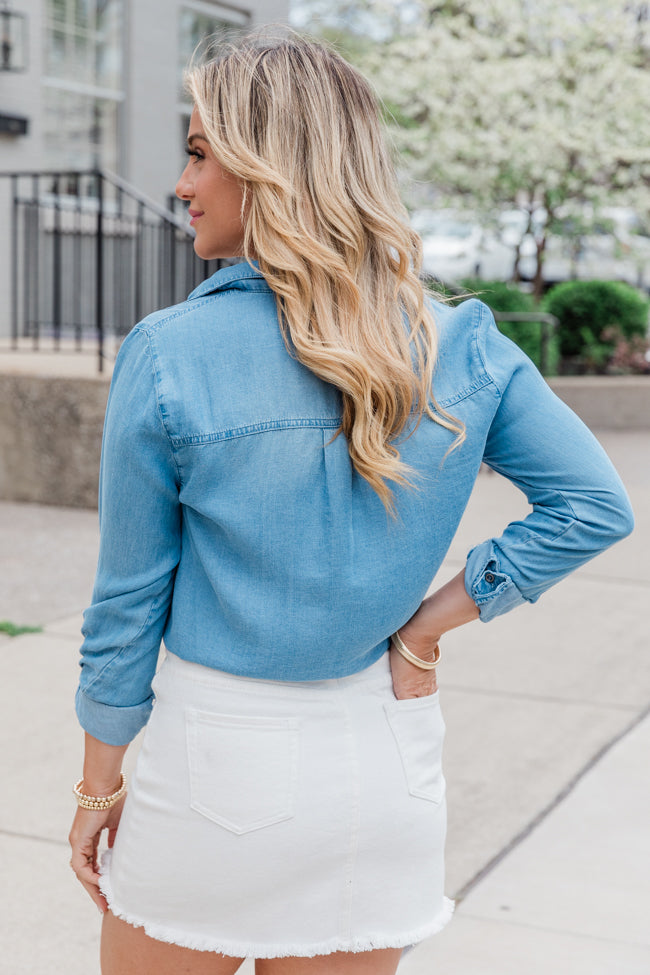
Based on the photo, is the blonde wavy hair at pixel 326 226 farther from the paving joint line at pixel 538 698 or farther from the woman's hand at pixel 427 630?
the paving joint line at pixel 538 698

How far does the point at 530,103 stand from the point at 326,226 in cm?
1373

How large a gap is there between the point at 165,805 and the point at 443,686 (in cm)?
310

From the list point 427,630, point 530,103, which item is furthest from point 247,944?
point 530,103

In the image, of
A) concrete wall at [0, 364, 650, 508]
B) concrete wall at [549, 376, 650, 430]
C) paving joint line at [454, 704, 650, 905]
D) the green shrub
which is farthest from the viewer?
the green shrub

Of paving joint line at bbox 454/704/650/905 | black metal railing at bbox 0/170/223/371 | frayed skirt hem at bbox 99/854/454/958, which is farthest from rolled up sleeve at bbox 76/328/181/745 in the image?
black metal railing at bbox 0/170/223/371

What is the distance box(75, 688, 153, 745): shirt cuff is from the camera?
1503mm

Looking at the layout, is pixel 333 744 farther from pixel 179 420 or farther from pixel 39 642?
pixel 39 642

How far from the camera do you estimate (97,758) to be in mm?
1540

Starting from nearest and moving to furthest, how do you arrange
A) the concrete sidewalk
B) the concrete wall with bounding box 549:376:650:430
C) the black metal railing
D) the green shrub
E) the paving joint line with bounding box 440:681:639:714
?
1. the concrete sidewalk
2. the paving joint line with bounding box 440:681:639:714
3. the black metal railing
4. the concrete wall with bounding box 549:376:650:430
5. the green shrub

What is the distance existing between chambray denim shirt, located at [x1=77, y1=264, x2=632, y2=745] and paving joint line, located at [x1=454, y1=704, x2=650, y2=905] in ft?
5.54

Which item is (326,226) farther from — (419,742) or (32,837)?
(32,837)

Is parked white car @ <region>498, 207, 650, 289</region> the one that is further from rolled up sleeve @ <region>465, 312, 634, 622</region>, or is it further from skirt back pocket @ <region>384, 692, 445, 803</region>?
skirt back pocket @ <region>384, 692, 445, 803</region>

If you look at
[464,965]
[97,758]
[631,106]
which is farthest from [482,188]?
[97,758]

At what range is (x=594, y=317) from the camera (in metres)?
13.9
